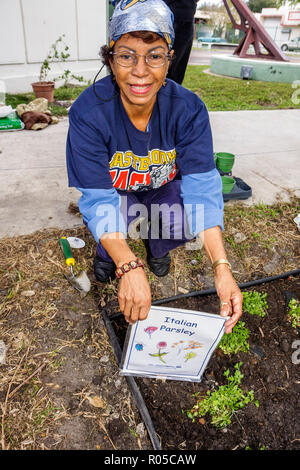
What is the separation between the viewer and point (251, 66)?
9789 mm

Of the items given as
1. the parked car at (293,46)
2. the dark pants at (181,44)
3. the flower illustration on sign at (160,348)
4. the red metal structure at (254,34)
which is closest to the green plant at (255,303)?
the flower illustration on sign at (160,348)

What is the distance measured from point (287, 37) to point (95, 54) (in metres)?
46.4

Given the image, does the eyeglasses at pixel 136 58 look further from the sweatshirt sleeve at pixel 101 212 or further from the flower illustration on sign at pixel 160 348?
the flower illustration on sign at pixel 160 348

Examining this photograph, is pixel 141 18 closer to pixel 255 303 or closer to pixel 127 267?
pixel 127 267

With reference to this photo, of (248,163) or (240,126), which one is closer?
(248,163)

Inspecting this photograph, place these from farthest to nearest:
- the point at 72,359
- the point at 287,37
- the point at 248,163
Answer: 1. the point at 287,37
2. the point at 248,163
3. the point at 72,359

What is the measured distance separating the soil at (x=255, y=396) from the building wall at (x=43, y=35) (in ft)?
20.1

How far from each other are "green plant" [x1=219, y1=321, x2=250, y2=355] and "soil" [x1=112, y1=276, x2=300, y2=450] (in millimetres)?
23

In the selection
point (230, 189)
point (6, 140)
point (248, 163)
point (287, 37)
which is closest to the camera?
point (230, 189)

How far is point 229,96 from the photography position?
7016 mm

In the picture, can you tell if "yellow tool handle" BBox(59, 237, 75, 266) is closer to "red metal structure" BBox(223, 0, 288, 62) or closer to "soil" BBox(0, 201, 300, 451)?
"soil" BBox(0, 201, 300, 451)
